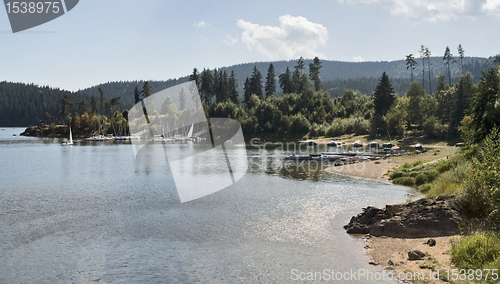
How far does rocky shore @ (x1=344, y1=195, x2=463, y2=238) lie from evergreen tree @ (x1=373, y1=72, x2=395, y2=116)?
11893cm

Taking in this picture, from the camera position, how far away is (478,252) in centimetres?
2053

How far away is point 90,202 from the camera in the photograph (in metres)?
45.6

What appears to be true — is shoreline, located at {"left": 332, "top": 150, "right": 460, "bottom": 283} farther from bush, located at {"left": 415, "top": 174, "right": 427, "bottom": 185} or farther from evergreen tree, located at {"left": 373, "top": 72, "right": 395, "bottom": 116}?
evergreen tree, located at {"left": 373, "top": 72, "right": 395, "bottom": 116}

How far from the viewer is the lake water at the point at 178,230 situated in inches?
966

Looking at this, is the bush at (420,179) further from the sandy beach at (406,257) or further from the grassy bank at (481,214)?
the sandy beach at (406,257)

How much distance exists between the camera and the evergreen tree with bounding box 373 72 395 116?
471 feet

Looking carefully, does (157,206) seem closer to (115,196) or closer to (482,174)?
(115,196)

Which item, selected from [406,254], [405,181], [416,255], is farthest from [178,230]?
[405,181]

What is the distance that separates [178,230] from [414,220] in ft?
62.1

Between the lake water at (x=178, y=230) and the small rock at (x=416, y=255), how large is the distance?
224cm

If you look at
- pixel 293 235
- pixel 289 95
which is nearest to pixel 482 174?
pixel 293 235

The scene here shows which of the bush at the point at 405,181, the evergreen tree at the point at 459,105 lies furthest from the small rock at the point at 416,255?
the evergreen tree at the point at 459,105

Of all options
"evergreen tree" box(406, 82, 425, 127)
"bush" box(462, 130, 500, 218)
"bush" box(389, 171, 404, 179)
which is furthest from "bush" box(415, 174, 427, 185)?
"evergreen tree" box(406, 82, 425, 127)

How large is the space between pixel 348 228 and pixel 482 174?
35.7 feet
